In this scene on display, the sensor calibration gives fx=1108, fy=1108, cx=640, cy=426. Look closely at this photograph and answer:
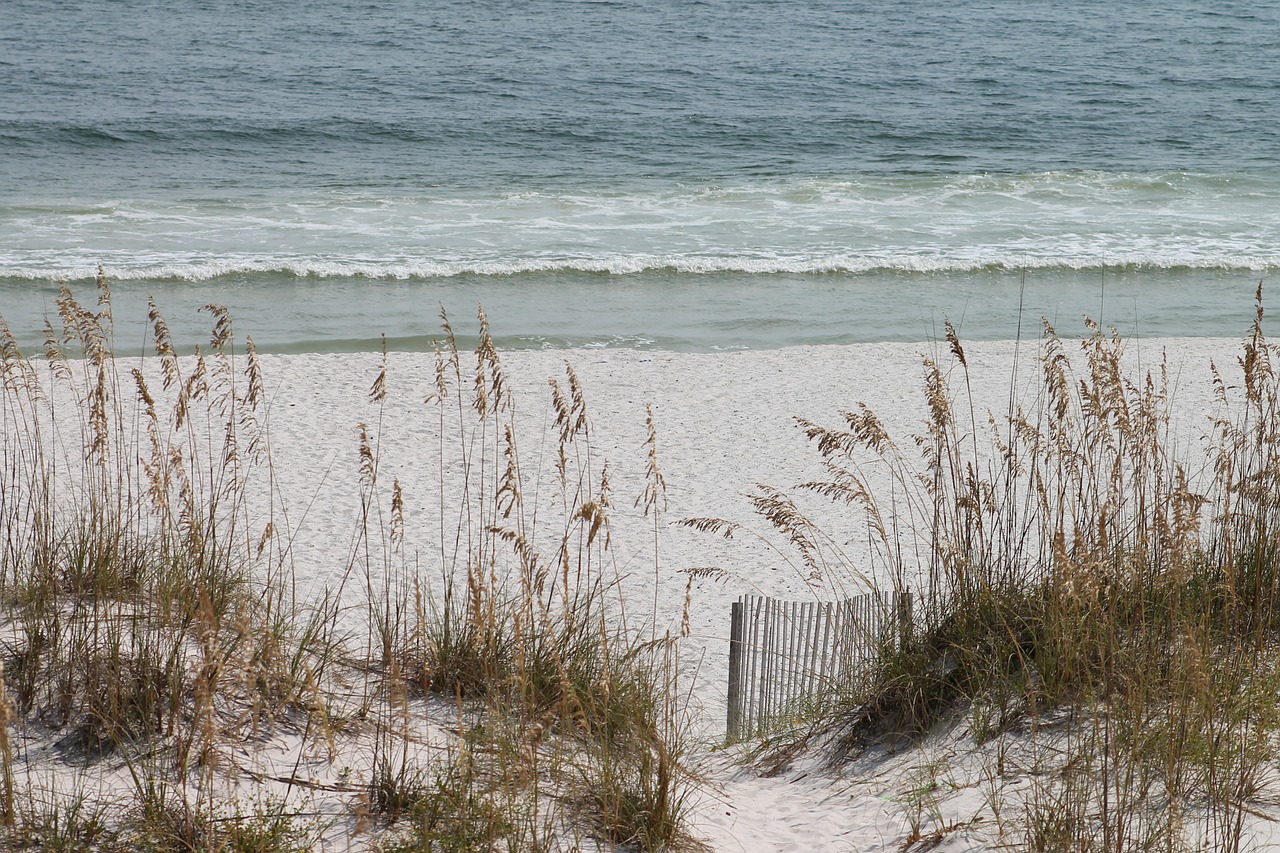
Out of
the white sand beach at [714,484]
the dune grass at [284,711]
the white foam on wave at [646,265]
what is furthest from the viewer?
the white foam on wave at [646,265]

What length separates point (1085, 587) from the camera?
8.50 feet

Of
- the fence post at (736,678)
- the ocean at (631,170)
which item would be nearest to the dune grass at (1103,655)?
the fence post at (736,678)

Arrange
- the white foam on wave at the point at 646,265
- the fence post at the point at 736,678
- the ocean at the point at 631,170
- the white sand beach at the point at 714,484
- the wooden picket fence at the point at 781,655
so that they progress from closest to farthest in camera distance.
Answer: the white sand beach at the point at 714,484 < the wooden picket fence at the point at 781,655 < the fence post at the point at 736,678 < the ocean at the point at 631,170 < the white foam on wave at the point at 646,265

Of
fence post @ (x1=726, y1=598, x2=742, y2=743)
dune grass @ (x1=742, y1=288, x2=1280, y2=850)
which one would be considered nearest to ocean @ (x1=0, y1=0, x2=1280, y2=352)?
dune grass @ (x1=742, y1=288, x2=1280, y2=850)

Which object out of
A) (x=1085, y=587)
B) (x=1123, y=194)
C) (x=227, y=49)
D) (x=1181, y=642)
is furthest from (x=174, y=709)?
(x=227, y=49)

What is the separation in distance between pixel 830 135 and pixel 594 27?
595 inches

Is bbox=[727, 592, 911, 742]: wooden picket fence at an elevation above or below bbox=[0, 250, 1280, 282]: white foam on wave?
below

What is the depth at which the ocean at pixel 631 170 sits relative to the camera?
46.3ft

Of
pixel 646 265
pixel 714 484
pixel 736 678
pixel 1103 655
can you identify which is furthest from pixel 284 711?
pixel 646 265

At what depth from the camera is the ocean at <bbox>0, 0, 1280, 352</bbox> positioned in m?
14.1

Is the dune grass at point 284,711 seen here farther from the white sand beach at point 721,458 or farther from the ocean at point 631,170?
the ocean at point 631,170

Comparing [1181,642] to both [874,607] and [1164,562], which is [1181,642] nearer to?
[1164,562]

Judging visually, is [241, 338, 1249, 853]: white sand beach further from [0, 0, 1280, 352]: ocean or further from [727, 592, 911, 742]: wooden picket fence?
[0, 0, 1280, 352]: ocean

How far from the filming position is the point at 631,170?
22938mm
